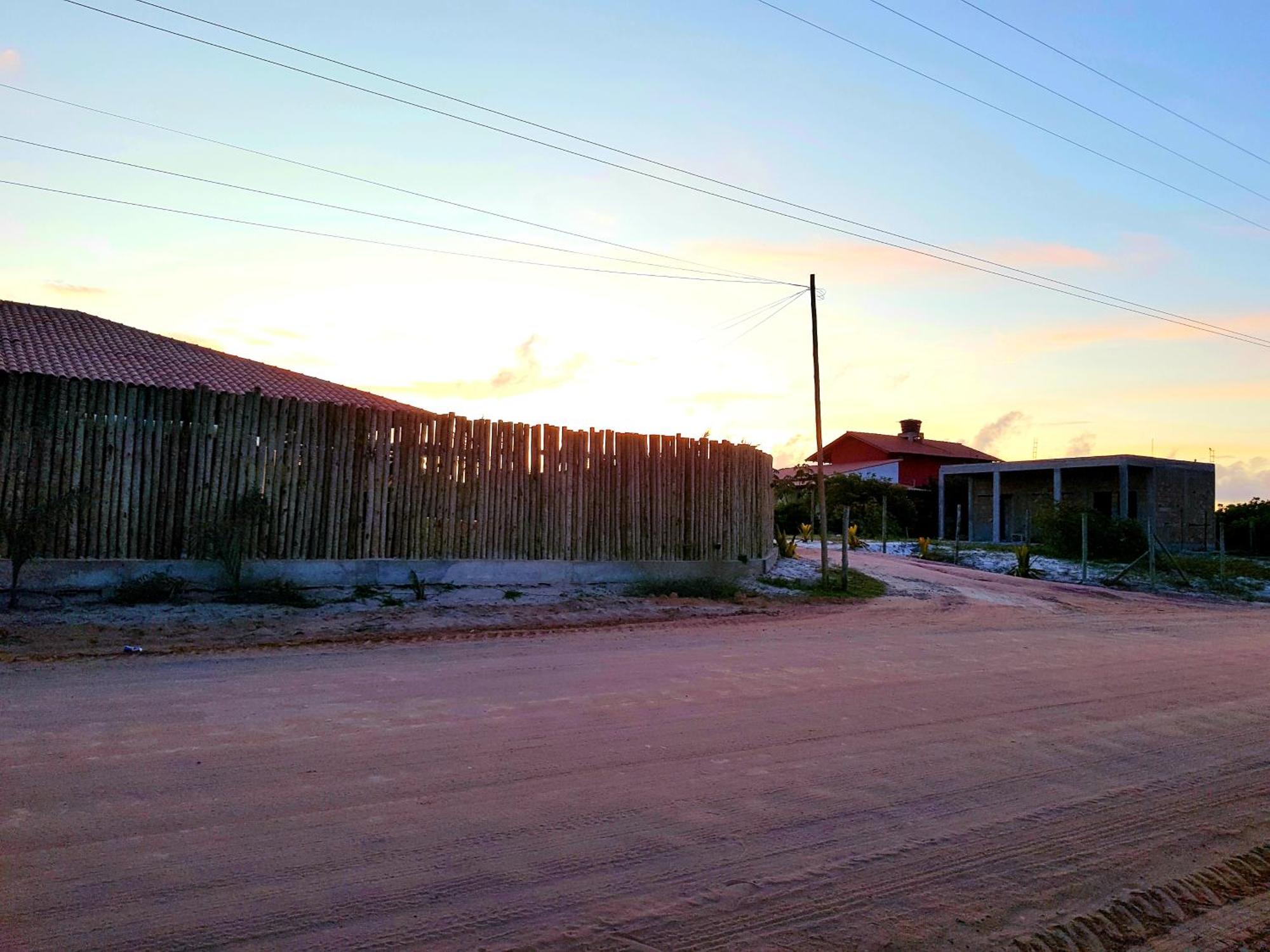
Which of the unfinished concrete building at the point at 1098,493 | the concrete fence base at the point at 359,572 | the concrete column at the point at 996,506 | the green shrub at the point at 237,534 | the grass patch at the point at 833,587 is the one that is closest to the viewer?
the concrete fence base at the point at 359,572

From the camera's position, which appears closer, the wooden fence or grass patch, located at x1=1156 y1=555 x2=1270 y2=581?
the wooden fence

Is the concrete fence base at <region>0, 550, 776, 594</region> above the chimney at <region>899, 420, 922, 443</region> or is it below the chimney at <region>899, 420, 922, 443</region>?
below

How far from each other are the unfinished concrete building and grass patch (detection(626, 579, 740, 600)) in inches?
790

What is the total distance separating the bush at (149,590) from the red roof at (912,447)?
47.8 m

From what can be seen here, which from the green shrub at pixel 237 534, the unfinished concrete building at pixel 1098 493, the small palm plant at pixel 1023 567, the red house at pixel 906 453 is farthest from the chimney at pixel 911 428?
the green shrub at pixel 237 534

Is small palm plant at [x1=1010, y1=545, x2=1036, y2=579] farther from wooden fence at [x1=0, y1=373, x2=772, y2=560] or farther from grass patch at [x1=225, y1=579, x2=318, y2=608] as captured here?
grass patch at [x1=225, y1=579, x2=318, y2=608]

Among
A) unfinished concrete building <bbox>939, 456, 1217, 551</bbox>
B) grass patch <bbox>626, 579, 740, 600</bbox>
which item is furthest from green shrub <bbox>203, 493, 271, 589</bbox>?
unfinished concrete building <bbox>939, 456, 1217, 551</bbox>

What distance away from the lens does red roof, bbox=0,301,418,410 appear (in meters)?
21.0

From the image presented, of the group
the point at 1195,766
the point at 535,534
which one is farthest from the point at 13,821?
the point at 535,534

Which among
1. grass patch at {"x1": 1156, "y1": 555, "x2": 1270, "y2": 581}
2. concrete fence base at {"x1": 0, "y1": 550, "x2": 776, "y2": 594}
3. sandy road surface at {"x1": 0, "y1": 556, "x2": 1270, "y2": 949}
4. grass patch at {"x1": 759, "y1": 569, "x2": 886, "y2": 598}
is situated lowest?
sandy road surface at {"x1": 0, "y1": 556, "x2": 1270, "y2": 949}

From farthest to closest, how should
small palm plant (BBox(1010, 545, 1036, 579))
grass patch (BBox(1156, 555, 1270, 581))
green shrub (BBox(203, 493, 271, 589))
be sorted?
small palm plant (BBox(1010, 545, 1036, 579)) < grass patch (BBox(1156, 555, 1270, 581)) < green shrub (BBox(203, 493, 271, 589))

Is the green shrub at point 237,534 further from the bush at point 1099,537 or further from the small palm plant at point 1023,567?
the bush at point 1099,537

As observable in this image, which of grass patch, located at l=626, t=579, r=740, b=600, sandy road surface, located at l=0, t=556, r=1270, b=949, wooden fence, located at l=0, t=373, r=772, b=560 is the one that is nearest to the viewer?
sandy road surface, located at l=0, t=556, r=1270, b=949

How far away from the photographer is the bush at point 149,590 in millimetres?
11891
